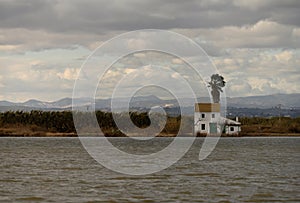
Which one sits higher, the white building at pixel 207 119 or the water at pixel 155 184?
the white building at pixel 207 119

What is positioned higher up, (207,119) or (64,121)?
(207,119)

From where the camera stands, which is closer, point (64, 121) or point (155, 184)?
point (155, 184)

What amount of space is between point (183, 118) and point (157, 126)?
35.1 ft

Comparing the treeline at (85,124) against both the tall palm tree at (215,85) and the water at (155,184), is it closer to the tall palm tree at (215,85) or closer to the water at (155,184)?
the tall palm tree at (215,85)

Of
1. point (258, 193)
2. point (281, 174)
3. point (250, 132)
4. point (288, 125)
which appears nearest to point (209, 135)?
point (250, 132)

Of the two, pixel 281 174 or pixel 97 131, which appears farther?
pixel 97 131

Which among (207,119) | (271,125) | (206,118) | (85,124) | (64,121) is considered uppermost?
(206,118)

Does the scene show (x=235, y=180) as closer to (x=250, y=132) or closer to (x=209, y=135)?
(x=209, y=135)

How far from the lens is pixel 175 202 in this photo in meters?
29.0

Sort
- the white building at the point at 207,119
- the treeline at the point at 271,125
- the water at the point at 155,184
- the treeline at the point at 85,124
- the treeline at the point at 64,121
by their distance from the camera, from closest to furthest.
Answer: the water at the point at 155,184 → the white building at the point at 207,119 → the treeline at the point at 64,121 → the treeline at the point at 85,124 → the treeline at the point at 271,125

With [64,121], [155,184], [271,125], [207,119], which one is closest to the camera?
[155,184]

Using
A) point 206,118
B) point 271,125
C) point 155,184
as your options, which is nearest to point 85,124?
point 206,118

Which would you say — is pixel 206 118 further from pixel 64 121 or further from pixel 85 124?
pixel 64 121

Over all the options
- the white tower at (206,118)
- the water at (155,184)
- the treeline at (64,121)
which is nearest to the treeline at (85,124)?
the treeline at (64,121)
